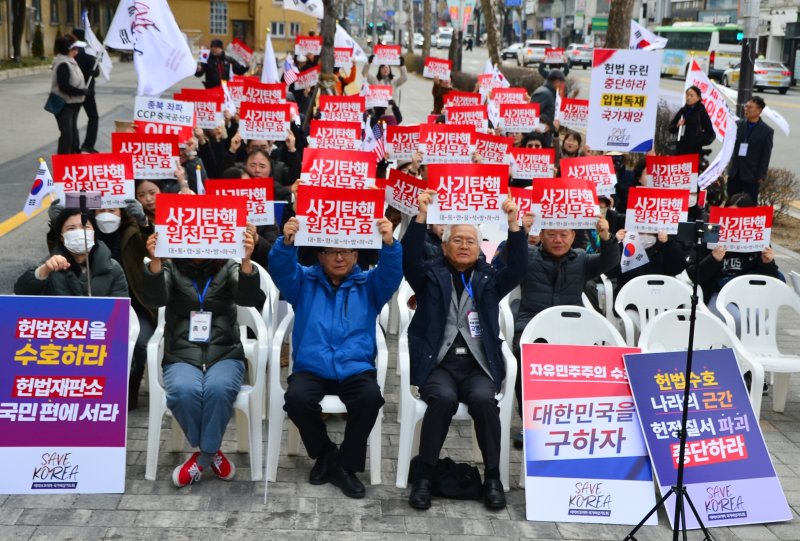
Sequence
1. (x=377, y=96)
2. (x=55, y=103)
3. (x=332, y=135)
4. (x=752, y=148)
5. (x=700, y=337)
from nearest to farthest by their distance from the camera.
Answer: (x=700, y=337) < (x=332, y=135) < (x=752, y=148) < (x=55, y=103) < (x=377, y=96)

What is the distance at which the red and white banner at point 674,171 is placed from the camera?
9.02 m

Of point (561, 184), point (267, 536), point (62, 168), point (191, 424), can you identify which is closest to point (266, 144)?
point (62, 168)

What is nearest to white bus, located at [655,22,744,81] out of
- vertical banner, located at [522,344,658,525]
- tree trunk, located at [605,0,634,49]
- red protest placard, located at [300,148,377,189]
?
tree trunk, located at [605,0,634,49]

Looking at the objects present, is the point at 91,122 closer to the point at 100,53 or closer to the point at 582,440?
the point at 100,53

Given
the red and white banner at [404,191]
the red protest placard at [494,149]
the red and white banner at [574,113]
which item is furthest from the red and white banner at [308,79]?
the red and white banner at [404,191]

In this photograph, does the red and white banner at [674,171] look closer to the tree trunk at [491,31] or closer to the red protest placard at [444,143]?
the red protest placard at [444,143]

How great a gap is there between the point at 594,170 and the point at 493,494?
12.5ft

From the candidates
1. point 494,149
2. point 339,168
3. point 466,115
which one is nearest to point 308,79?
point 466,115

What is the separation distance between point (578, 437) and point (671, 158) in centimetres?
397

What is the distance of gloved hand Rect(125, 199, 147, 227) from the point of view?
727 centimetres

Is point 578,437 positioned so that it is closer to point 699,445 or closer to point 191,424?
point 699,445

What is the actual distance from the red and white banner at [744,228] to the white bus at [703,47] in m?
40.0

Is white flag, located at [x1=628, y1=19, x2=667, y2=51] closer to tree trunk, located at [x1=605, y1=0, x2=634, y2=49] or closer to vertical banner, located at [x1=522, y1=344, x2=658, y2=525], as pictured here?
tree trunk, located at [x1=605, y1=0, x2=634, y2=49]

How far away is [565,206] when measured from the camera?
695cm
